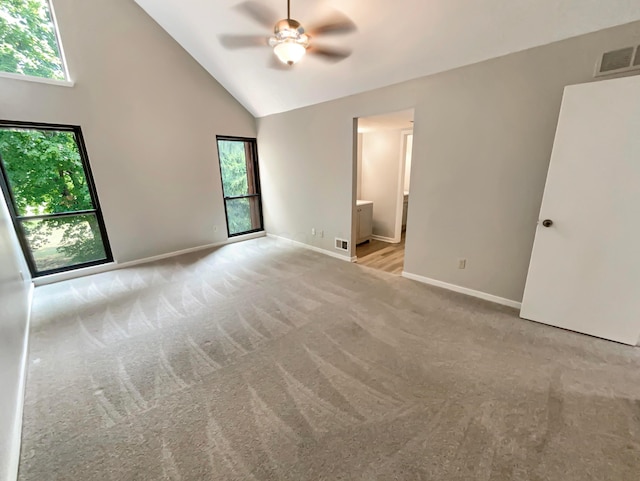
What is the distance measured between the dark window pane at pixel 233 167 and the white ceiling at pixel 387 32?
4.48 feet

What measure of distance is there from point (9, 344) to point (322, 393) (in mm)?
2229

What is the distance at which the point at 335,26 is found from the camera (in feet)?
7.90

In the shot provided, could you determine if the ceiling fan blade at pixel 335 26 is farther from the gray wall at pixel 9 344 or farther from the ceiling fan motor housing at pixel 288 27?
the gray wall at pixel 9 344

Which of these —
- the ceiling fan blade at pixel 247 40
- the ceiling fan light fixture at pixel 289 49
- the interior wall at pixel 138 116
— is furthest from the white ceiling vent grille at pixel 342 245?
the ceiling fan blade at pixel 247 40

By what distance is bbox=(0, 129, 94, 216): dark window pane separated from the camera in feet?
10.7

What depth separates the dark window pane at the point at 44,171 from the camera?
3.25m

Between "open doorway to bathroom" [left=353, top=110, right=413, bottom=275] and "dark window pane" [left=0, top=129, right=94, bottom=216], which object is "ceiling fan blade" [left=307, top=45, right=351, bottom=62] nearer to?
"open doorway to bathroom" [left=353, top=110, right=413, bottom=275]

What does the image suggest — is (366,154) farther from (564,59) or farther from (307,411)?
(307,411)

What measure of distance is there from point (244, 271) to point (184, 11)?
3.50 meters

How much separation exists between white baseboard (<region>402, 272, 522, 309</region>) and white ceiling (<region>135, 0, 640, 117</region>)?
7.96 ft

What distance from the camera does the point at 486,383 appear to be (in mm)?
1826

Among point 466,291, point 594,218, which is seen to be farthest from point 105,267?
point 594,218

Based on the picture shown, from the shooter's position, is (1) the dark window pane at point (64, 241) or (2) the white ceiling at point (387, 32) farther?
(1) the dark window pane at point (64, 241)

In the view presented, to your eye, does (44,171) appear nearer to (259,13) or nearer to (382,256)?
(259,13)
